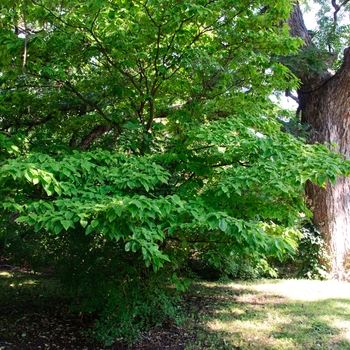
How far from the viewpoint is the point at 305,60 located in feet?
25.9

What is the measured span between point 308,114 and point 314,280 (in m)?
3.95

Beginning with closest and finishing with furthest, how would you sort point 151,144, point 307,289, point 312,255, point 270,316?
point 151,144 < point 270,316 < point 307,289 < point 312,255

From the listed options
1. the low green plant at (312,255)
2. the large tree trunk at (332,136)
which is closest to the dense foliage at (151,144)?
the large tree trunk at (332,136)

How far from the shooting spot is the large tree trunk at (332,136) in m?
8.33

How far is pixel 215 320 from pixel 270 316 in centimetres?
84

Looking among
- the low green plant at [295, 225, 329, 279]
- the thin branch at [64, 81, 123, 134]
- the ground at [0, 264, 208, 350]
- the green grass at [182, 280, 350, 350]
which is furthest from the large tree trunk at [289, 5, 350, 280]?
the thin branch at [64, 81, 123, 134]

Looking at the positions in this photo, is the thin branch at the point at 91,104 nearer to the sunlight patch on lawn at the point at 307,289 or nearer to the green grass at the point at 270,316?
the green grass at the point at 270,316

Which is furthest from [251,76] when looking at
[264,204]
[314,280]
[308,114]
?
[314,280]

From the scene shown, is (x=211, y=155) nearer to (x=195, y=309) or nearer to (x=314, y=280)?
(x=195, y=309)

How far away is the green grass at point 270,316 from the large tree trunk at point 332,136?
112 centimetres

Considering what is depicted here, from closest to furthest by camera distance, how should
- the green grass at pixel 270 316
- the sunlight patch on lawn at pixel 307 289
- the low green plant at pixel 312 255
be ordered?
the green grass at pixel 270 316 < the sunlight patch on lawn at pixel 307 289 < the low green plant at pixel 312 255

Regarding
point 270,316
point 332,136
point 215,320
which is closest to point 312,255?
point 332,136

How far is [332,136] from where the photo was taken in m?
8.55

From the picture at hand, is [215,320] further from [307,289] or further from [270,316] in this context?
[307,289]
